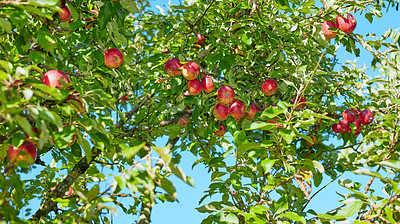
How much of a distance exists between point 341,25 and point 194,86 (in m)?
1.64

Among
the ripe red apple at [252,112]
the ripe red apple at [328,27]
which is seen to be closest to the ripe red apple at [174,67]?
the ripe red apple at [252,112]

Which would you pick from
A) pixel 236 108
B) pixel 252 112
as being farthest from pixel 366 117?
pixel 236 108

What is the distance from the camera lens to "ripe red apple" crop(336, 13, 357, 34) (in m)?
3.93

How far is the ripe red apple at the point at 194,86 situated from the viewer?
3.66 metres

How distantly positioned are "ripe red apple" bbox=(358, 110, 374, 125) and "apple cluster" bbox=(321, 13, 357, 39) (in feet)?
2.96

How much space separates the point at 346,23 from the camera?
3938 mm

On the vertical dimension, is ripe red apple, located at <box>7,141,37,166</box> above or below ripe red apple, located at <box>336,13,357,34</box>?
below

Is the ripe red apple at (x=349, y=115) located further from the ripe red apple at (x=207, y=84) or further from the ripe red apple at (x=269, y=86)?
the ripe red apple at (x=207, y=84)

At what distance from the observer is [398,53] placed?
4.02 m

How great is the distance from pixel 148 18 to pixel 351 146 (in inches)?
111

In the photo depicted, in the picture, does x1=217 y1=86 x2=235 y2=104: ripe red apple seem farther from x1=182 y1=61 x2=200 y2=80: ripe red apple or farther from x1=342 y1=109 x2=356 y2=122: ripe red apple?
x1=342 y1=109 x2=356 y2=122: ripe red apple

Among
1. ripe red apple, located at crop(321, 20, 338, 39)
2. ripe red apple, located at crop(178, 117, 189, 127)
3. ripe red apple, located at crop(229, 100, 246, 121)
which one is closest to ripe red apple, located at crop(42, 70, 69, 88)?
ripe red apple, located at crop(229, 100, 246, 121)

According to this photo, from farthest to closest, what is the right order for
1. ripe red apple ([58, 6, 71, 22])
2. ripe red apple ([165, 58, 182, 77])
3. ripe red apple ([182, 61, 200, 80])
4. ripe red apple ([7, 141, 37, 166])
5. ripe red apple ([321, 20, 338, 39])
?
ripe red apple ([321, 20, 338, 39]), ripe red apple ([165, 58, 182, 77]), ripe red apple ([182, 61, 200, 80]), ripe red apple ([58, 6, 71, 22]), ripe red apple ([7, 141, 37, 166])

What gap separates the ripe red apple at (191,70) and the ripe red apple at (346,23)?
155 cm
